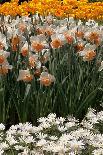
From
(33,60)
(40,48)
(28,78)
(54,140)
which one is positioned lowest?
(54,140)

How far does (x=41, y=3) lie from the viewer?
28.6 ft

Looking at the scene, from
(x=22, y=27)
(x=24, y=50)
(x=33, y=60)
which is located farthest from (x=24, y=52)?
(x=22, y=27)

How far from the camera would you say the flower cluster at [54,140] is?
3.77 meters

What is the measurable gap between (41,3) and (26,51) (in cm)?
394

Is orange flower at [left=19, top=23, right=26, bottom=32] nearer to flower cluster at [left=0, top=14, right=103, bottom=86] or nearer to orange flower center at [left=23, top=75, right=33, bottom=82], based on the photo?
flower cluster at [left=0, top=14, right=103, bottom=86]

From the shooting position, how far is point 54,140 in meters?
4.11

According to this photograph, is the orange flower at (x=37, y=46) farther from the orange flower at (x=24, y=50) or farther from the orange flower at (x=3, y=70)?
the orange flower at (x=3, y=70)

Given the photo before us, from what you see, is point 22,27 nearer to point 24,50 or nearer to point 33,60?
point 24,50

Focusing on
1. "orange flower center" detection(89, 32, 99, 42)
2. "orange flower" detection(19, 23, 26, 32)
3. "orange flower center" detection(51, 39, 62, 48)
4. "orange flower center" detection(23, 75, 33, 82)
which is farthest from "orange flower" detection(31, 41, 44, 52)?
"orange flower" detection(19, 23, 26, 32)

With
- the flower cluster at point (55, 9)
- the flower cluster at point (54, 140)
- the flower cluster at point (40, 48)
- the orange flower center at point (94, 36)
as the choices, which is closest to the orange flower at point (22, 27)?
the flower cluster at point (40, 48)

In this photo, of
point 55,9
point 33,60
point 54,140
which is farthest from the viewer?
point 55,9

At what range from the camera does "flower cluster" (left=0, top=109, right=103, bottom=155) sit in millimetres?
3771

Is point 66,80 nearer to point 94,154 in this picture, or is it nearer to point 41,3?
point 94,154

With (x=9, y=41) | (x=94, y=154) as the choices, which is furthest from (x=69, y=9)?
(x=94, y=154)
